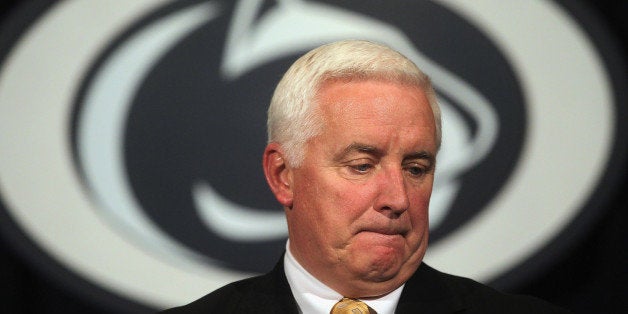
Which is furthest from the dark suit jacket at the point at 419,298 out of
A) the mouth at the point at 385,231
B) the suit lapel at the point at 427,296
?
the mouth at the point at 385,231

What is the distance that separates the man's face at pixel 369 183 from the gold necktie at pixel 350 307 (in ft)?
0.06

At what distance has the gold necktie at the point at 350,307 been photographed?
2.24 metres

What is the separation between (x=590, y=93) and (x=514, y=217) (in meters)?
0.47

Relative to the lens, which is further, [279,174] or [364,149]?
[279,174]

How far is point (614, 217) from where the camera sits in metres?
3.35

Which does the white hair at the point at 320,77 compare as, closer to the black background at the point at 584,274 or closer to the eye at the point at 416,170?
the eye at the point at 416,170

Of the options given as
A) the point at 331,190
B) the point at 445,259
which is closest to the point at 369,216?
the point at 331,190

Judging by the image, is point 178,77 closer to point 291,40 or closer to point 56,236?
point 291,40

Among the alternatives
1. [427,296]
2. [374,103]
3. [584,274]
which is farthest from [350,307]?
[584,274]

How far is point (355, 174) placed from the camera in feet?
7.20

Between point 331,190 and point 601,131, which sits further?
point 601,131

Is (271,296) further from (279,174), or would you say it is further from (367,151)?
(367,151)

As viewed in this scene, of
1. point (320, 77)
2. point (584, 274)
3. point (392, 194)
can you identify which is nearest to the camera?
point (392, 194)

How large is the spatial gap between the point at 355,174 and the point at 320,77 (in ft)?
0.74
